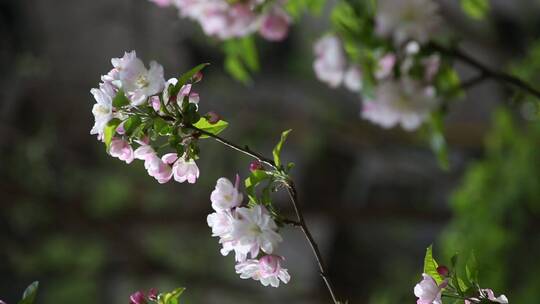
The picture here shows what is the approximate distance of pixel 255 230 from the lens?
781 millimetres

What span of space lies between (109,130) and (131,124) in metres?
0.03

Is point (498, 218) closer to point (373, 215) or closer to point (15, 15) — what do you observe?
point (373, 215)

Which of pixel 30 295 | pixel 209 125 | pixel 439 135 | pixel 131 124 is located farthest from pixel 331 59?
pixel 30 295

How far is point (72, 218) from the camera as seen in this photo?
3365 mm

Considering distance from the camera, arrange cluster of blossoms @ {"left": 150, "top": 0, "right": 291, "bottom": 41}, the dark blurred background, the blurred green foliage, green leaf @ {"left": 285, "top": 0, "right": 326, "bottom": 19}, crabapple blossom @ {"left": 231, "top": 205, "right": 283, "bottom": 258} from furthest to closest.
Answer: the dark blurred background < the blurred green foliage < green leaf @ {"left": 285, "top": 0, "right": 326, "bottom": 19} < cluster of blossoms @ {"left": 150, "top": 0, "right": 291, "bottom": 41} < crabapple blossom @ {"left": 231, "top": 205, "right": 283, "bottom": 258}

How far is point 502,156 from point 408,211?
2.68 feet

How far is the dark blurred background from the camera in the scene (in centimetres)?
347

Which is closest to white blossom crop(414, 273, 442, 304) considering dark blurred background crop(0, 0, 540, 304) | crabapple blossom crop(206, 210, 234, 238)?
crabapple blossom crop(206, 210, 234, 238)

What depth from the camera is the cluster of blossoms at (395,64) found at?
4.76ft

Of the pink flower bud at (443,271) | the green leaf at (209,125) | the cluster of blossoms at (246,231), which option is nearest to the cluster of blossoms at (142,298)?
the cluster of blossoms at (246,231)

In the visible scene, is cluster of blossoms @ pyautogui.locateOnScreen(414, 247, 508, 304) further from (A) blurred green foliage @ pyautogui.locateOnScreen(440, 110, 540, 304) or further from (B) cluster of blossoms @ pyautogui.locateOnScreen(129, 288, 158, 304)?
(A) blurred green foliage @ pyautogui.locateOnScreen(440, 110, 540, 304)

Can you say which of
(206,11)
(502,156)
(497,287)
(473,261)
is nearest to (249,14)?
(206,11)

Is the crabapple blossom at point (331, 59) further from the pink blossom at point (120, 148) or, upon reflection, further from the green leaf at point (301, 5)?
the pink blossom at point (120, 148)

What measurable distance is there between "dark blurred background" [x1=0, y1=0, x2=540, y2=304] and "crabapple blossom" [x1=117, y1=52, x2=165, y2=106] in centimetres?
249
